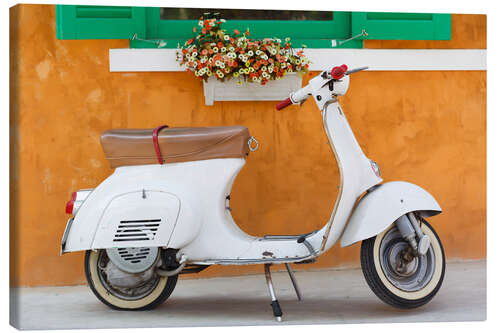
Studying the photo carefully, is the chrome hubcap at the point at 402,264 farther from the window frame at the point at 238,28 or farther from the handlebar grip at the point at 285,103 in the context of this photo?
the window frame at the point at 238,28

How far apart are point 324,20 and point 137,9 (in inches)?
47.0

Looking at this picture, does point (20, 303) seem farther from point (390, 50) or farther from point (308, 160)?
point (390, 50)

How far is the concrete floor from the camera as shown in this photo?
10.8ft

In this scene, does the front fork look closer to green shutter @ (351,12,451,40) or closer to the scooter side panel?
the scooter side panel

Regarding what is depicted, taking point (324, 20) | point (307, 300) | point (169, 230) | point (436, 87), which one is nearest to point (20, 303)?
point (169, 230)

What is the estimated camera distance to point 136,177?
3.42 metres

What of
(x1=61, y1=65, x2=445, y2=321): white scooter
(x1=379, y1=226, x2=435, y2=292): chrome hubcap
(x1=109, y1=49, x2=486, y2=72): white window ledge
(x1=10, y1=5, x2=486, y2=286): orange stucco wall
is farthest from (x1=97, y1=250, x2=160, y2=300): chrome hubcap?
(x1=109, y1=49, x2=486, y2=72): white window ledge

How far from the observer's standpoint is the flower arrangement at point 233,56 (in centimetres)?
398

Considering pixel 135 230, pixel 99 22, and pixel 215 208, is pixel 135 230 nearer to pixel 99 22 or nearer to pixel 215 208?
pixel 215 208

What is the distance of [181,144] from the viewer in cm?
340

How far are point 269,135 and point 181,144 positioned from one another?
3.34ft

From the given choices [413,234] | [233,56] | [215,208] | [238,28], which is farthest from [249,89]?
[413,234]

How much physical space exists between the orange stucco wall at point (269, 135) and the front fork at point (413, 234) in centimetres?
99

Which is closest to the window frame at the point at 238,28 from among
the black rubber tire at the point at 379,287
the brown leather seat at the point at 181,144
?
the brown leather seat at the point at 181,144
